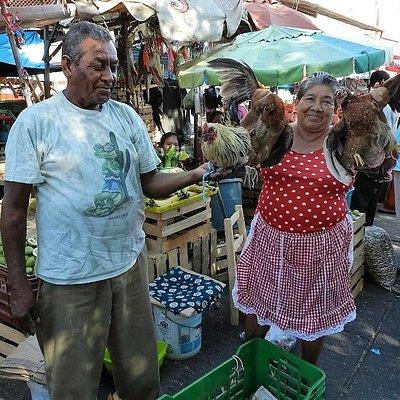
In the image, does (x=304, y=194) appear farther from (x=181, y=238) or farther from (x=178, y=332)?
(x=181, y=238)

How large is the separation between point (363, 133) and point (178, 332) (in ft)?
6.75

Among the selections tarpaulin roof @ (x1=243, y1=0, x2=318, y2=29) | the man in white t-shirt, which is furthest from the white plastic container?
tarpaulin roof @ (x1=243, y1=0, x2=318, y2=29)

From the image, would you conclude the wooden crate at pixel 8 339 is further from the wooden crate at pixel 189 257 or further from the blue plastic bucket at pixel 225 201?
the blue plastic bucket at pixel 225 201

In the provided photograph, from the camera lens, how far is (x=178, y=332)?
125 inches

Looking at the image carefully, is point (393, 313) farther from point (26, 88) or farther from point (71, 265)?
point (26, 88)

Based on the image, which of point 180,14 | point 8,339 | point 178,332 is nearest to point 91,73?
point 178,332

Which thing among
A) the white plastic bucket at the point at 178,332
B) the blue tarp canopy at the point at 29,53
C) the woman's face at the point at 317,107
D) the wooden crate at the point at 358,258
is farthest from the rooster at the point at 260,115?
the blue tarp canopy at the point at 29,53

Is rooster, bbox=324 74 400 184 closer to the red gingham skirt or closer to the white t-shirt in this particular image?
the red gingham skirt

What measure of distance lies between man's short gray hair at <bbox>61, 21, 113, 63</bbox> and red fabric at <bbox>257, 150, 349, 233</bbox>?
107 cm

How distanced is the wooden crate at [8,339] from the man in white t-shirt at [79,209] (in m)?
1.26

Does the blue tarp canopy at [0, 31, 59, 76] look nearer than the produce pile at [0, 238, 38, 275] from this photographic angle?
No

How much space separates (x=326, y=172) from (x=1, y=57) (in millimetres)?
9588

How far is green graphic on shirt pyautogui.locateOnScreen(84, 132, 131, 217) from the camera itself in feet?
5.89

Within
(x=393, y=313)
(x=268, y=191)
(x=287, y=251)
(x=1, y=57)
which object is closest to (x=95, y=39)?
(x=268, y=191)
